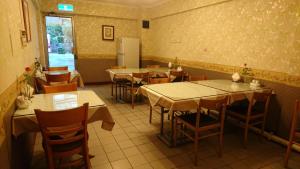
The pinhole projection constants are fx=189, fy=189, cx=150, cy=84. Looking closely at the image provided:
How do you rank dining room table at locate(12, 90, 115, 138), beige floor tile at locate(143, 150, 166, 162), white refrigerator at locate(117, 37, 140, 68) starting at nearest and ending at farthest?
1. dining room table at locate(12, 90, 115, 138)
2. beige floor tile at locate(143, 150, 166, 162)
3. white refrigerator at locate(117, 37, 140, 68)

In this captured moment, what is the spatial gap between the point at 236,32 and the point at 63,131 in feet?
10.7

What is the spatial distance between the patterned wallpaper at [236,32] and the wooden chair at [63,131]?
9.14ft

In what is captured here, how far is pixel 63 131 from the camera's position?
160cm

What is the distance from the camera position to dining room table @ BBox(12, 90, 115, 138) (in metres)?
1.62

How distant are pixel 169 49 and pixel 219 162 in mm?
3975

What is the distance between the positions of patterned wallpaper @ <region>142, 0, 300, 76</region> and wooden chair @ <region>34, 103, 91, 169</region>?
2.79m

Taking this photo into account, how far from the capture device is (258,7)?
3039 mm

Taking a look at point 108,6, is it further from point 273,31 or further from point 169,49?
point 273,31

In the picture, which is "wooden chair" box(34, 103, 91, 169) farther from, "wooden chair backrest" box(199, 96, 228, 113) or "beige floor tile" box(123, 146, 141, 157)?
"wooden chair backrest" box(199, 96, 228, 113)

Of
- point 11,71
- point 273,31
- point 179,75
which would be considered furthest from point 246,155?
point 11,71

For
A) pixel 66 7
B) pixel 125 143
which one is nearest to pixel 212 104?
pixel 125 143

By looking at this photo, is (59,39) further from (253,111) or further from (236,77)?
(253,111)

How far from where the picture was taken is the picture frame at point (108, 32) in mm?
6305

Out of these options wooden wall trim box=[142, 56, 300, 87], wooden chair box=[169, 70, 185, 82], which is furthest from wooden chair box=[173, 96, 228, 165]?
wooden chair box=[169, 70, 185, 82]
